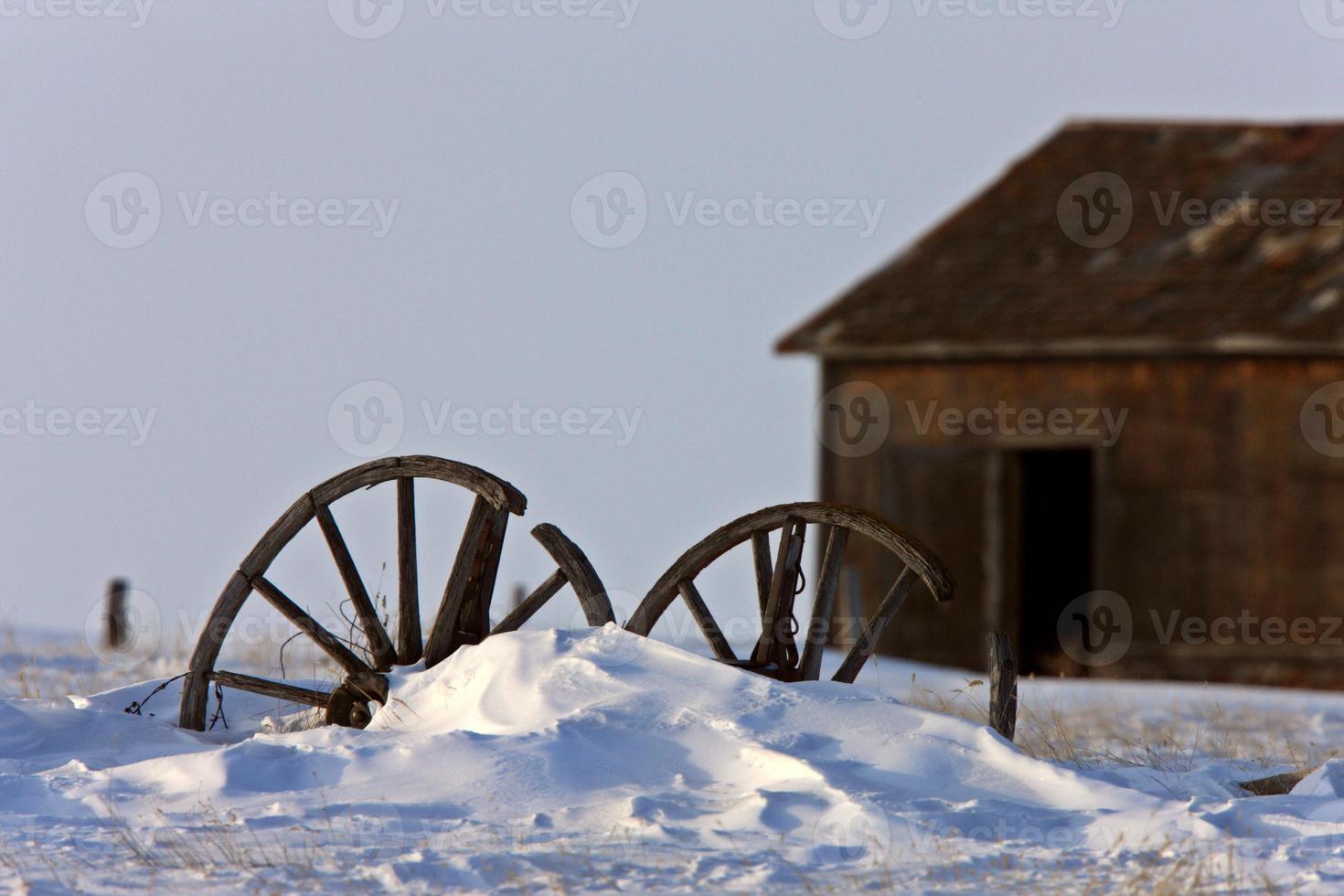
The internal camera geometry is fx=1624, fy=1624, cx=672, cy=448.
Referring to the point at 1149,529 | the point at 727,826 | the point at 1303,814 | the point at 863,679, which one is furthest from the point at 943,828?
the point at 1149,529

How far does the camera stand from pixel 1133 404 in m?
14.3

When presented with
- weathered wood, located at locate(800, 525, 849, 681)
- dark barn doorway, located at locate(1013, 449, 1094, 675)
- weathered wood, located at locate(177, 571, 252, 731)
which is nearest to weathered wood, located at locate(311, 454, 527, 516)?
weathered wood, located at locate(177, 571, 252, 731)

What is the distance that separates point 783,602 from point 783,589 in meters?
0.05

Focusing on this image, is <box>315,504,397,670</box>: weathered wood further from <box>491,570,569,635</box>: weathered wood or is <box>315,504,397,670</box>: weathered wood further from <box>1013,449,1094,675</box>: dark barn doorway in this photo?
<box>1013,449,1094,675</box>: dark barn doorway

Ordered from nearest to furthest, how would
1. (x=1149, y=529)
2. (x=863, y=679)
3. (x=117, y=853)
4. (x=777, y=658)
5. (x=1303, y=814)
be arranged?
(x=117, y=853) < (x=1303, y=814) < (x=777, y=658) < (x=863, y=679) < (x=1149, y=529)

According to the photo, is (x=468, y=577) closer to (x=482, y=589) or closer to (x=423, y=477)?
(x=482, y=589)

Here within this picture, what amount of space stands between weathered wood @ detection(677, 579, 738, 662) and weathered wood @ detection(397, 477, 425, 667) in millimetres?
1159

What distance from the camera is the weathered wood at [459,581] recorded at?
22.3ft

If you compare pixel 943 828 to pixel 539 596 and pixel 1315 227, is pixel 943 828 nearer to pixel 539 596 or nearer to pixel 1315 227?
pixel 539 596

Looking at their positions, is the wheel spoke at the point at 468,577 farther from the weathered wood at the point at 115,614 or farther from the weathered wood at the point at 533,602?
the weathered wood at the point at 115,614

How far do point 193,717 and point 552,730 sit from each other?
215 cm

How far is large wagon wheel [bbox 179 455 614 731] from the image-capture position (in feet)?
21.9

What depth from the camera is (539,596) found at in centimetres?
672

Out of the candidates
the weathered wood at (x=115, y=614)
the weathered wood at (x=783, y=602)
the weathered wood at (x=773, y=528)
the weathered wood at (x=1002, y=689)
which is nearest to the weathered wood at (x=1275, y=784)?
the weathered wood at (x=1002, y=689)
